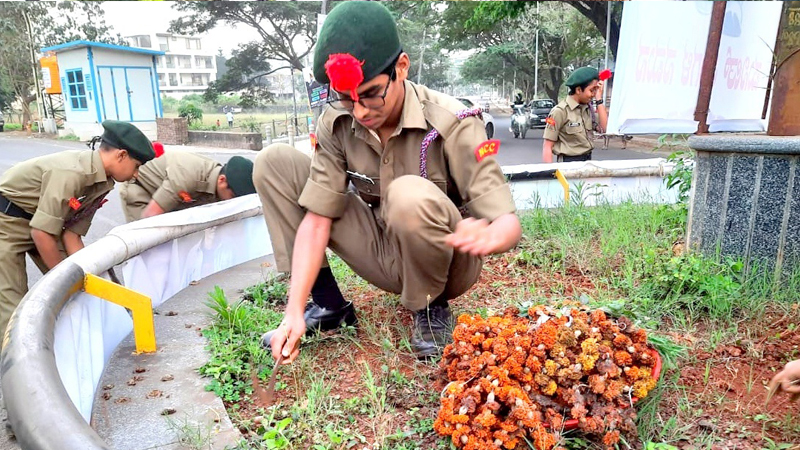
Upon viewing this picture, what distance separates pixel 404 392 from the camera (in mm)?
1650

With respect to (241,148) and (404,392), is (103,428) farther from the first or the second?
(241,148)

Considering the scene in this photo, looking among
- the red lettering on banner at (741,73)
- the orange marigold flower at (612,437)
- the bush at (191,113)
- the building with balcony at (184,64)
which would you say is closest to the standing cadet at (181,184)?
the orange marigold flower at (612,437)

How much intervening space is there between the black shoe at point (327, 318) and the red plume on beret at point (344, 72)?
98cm

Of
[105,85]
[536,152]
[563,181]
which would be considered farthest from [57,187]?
[105,85]

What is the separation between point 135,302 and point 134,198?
2116 millimetres

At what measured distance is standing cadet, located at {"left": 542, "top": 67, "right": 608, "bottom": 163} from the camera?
4660 mm

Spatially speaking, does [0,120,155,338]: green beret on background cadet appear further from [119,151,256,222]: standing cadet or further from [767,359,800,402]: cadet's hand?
[767,359,800,402]: cadet's hand

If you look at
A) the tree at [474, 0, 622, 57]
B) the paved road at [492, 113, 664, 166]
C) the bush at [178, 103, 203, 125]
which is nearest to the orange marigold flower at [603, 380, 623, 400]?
the paved road at [492, 113, 664, 166]

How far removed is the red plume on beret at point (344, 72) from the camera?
58.1 inches

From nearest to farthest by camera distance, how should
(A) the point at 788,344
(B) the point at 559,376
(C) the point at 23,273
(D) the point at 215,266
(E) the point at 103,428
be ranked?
(B) the point at 559,376, (E) the point at 103,428, (A) the point at 788,344, (C) the point at 23,273, (D) the point at 215,266

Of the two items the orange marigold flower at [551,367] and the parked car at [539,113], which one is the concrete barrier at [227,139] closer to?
the parked car at [539,113]

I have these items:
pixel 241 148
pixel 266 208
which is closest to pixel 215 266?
pixel 266 208

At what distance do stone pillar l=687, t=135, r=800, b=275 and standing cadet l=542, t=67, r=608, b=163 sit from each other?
2.40m

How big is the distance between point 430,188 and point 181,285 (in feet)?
5.70
